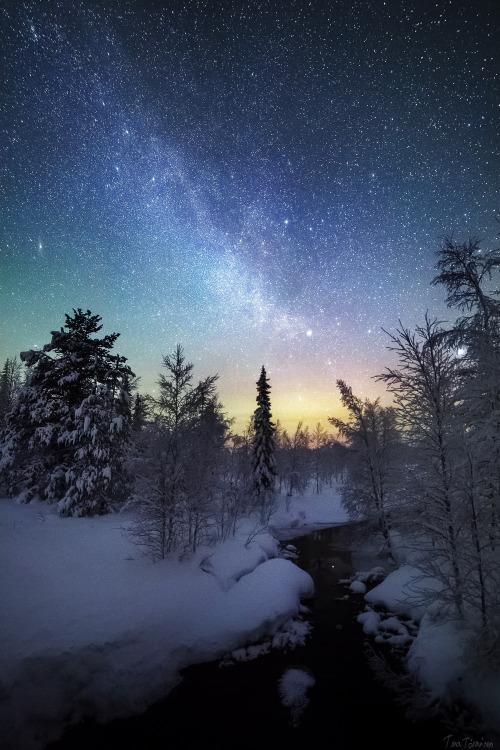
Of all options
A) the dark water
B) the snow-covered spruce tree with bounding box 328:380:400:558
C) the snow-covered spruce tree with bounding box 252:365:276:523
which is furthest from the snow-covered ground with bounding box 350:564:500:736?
the snow-covered spruce tree with bounding box 252:365:276:523

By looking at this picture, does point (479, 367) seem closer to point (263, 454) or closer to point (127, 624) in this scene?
point (127, 624)

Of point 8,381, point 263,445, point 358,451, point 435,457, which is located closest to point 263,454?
point 263,445

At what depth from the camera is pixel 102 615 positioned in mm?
8281

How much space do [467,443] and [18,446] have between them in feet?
64.2

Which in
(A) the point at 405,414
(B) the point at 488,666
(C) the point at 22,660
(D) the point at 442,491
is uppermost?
(A) the point at 405,414

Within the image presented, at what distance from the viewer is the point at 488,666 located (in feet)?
21.7

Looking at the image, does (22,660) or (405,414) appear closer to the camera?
(22,660)

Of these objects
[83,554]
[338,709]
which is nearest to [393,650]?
[338,709]

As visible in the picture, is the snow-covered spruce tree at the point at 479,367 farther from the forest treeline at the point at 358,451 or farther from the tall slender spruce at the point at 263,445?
the tall slender spruce at the point at 263,445

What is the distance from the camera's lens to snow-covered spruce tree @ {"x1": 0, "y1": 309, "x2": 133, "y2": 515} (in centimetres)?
Answer: 1523

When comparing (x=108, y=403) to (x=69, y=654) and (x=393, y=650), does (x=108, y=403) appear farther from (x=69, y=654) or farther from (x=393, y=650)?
(x=393, y=650)

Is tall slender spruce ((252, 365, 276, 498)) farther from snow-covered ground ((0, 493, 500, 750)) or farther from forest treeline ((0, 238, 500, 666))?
snow-covered ground ((0, 493, 500, 750))

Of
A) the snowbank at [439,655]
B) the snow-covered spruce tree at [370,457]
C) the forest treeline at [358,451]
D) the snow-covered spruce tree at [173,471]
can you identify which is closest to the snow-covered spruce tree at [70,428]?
the forest treeline at [358,451]

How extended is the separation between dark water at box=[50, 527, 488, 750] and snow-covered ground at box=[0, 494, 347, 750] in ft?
1.57
